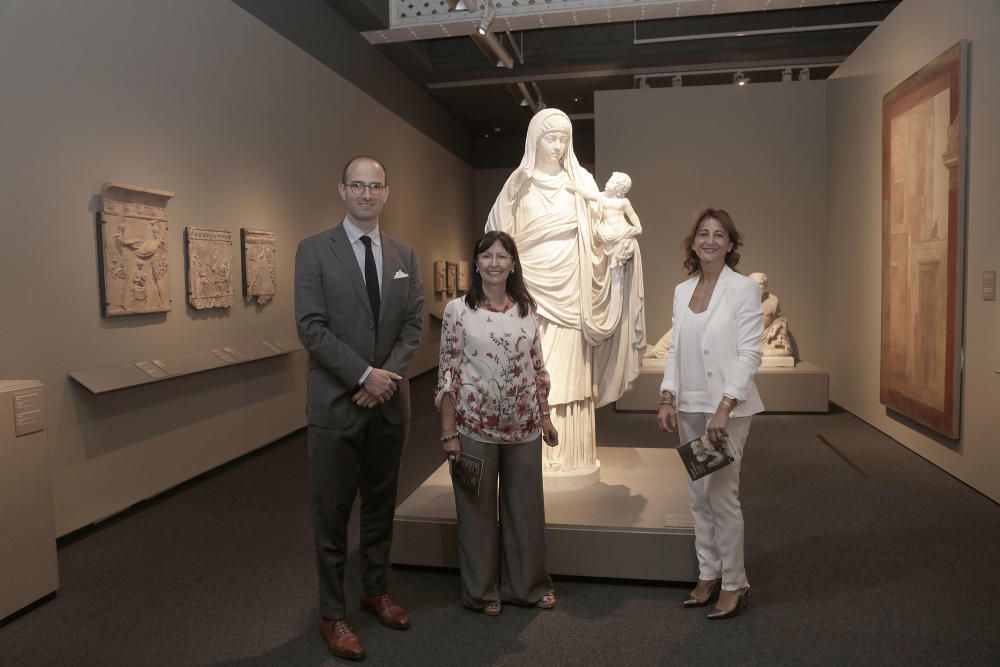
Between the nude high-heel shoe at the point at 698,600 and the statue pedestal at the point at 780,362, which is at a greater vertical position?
the statue pedestal at the point at 780,362

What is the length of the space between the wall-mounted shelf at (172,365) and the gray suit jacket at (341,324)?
8.23ft

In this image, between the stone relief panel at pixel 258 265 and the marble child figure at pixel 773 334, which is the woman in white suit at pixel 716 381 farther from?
the marble child figure at pixel 773 334

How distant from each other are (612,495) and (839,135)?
6.84 metres

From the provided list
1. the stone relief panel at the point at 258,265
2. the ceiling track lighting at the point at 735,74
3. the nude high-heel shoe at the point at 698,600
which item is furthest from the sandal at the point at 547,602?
the ceiling track lighting at the point at 735,74

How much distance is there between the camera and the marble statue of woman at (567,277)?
14.5ft

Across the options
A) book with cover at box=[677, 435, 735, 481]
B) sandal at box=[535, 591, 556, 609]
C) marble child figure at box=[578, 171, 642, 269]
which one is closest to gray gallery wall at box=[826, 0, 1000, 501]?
marble child figure at box=[578, 171, 642, 269]

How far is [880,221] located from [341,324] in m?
6.56

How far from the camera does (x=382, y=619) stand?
3.39 metres

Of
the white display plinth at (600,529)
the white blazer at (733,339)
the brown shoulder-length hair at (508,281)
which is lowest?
the white display plinth at (600,529)

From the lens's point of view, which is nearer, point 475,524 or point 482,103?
point 475,524

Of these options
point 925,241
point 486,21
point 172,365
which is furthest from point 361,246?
point 925,241

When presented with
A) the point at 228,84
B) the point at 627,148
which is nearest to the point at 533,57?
the point at 627,148

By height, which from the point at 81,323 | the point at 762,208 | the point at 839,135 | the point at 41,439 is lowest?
the point at 41,439

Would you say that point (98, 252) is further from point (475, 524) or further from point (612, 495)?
point (612, 495)
